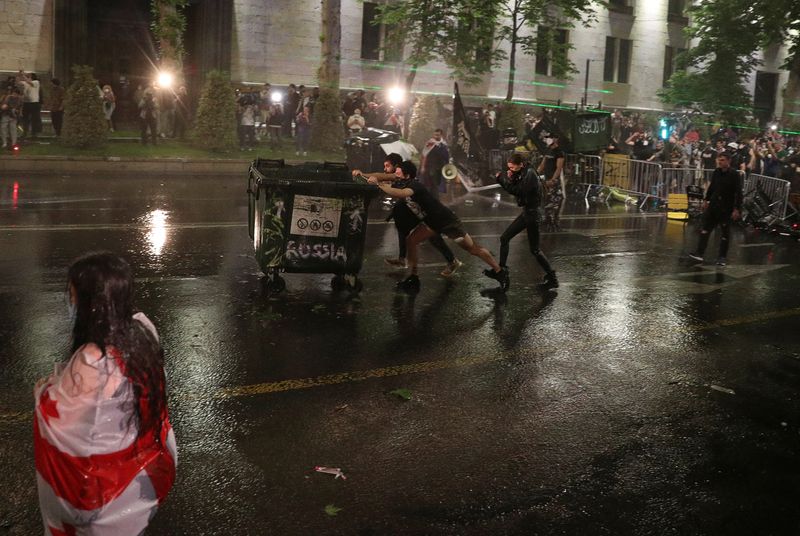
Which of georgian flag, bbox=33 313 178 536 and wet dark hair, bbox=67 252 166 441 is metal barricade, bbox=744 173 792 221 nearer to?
wet dark hair, bbox=67 252 166 441

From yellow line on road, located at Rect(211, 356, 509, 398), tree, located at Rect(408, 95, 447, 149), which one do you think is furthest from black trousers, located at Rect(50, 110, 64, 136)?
yellow line on road, located at Rect(211, 356, 509, 398)

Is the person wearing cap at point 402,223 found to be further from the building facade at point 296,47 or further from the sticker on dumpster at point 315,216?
the building facade at point 296,47

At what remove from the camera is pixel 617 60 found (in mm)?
43562

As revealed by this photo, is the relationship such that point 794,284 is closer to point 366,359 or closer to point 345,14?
point 366,359

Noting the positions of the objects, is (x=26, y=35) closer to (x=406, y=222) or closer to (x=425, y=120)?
(x=425, y=120)

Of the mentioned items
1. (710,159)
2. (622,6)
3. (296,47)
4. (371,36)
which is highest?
(622,6)

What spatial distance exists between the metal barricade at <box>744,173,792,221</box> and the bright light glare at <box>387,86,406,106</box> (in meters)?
15.6

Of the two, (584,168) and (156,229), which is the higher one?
(584,168)

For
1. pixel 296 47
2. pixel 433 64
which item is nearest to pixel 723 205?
pixel 296 47

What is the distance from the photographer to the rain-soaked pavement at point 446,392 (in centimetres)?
459

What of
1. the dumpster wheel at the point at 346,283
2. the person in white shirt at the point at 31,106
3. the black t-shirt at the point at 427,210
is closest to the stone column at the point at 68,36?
the person in white shirt at the point at 31,106

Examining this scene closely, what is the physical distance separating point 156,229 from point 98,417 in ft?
32.9

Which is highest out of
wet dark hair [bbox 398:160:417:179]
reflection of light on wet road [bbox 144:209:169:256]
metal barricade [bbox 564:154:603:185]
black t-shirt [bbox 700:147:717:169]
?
black t-shirt [bbox 700:147:717:169]

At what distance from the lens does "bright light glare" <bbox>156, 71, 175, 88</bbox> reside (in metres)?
23.8
